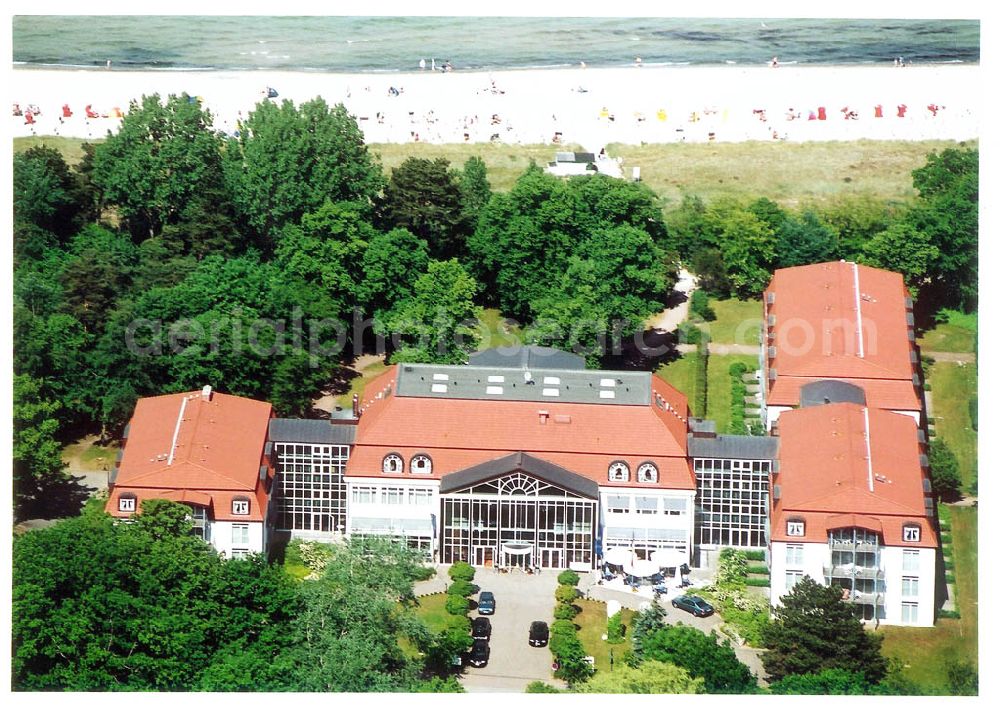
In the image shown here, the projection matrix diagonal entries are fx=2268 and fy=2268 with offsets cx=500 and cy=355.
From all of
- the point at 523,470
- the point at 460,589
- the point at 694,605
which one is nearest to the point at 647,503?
the point at 694,605

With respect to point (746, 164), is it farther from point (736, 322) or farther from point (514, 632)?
point (514, 632)

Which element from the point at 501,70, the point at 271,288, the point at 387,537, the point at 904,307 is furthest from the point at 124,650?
the point at 501,70

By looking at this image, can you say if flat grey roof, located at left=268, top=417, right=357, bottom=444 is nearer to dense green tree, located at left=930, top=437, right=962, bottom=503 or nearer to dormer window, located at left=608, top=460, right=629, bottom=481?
dormer window, located at left=608, top=460, right=629, bottom=481

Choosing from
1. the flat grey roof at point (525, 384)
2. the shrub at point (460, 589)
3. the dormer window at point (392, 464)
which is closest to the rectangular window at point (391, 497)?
the dormer window at point (392, 464)

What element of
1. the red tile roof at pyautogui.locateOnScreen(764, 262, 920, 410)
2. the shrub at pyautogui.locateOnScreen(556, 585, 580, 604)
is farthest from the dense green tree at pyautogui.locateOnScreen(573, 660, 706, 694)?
the red tile roof at pyautogui.locateOnScreen(764, 262, 920, 410)

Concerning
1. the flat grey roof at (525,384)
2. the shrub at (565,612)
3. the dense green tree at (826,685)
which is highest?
the flat grey roof at (525,384)

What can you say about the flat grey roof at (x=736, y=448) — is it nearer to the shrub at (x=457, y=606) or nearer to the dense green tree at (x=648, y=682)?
the shrub at (x=457, y=606)
